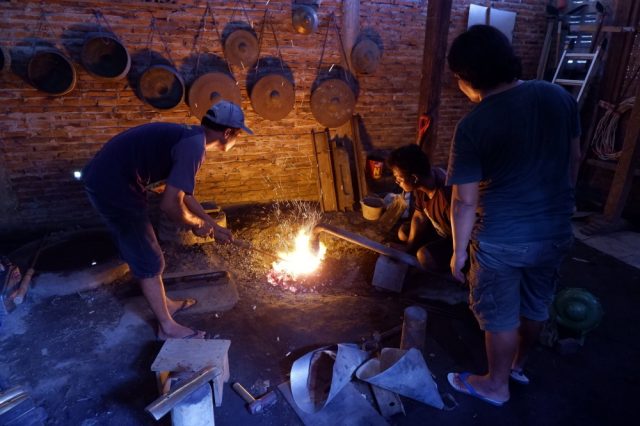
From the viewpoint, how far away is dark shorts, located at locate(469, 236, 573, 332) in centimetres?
237

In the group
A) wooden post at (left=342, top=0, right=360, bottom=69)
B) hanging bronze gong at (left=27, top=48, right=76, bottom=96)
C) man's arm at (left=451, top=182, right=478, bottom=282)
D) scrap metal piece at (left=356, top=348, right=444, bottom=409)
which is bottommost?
scrap metal piece at (left=356, top=348, right=444, bottom=409)

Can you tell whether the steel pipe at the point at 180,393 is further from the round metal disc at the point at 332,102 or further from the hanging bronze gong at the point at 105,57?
A: the round metal disc at the point at 332,102

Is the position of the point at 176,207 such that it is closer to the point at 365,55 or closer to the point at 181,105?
the point at 181,105

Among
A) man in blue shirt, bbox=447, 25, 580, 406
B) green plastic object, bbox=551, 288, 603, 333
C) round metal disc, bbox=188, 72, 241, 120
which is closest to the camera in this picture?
man in blue shirt, bbox=447, 25, 580, 406

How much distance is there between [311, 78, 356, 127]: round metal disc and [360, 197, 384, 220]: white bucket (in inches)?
60.5

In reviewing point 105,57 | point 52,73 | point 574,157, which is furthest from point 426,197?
point 52,73

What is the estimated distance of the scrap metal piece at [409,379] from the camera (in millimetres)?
2666

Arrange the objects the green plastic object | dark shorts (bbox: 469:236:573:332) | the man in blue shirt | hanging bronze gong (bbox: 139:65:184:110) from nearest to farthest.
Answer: the man in blue shirt, dark shorts (bbox: 469:236:573:332), the green plastic object, hanging bronze gong (bbox: 139:65:184:110)

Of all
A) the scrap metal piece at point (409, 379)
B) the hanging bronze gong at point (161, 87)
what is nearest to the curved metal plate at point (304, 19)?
the hanging bronze gong at point (161, 87)

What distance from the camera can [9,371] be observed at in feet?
10.1

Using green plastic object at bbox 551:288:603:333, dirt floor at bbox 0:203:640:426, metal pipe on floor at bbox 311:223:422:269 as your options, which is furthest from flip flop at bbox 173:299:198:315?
green plastic object at bbox 551:288:603:333

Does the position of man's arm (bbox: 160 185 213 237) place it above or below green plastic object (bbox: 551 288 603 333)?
above

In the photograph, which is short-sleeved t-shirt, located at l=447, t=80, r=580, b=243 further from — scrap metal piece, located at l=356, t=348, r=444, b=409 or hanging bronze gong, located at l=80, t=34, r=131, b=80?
hanging bronze gong, located at l=80, t=34, r=131, b=80

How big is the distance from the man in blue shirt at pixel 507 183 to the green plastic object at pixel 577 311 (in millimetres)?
865
